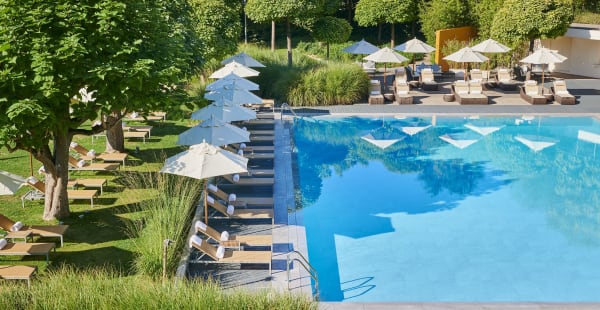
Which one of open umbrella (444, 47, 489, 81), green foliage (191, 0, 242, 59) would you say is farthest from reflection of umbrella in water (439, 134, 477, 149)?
green foliage (191, 0, 242, 59)

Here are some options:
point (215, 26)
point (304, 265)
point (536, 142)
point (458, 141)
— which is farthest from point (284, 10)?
point (304, 265)

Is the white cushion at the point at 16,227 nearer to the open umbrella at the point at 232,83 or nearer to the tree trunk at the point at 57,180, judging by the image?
the tree trunk at the point at 57,180

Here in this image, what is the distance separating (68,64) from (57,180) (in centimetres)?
244

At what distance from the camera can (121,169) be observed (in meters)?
15.7

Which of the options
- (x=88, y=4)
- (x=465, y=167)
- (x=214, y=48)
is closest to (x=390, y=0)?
(x=214, y=48)

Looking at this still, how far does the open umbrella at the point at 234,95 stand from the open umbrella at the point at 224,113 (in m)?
0.83

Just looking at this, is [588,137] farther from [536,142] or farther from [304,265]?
[304,265]

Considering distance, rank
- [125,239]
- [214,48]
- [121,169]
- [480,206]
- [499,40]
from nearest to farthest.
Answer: [125,239], [480,206], [121,169], [214,48], [499,40]

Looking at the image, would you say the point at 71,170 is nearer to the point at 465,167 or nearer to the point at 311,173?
the point at 311,173

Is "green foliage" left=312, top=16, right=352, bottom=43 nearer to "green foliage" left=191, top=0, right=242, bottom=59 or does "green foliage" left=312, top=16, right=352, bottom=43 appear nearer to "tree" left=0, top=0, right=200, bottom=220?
"green foliage" left=191, top=0, right=242, bottom=59

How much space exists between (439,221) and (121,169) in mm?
7147

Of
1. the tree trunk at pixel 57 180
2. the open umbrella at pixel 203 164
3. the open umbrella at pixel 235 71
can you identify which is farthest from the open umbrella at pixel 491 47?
the tree trunk at pixel 57 180

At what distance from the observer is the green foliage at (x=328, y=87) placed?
2425 centimetres

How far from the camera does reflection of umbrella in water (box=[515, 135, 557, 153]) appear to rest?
19578 millimetres
